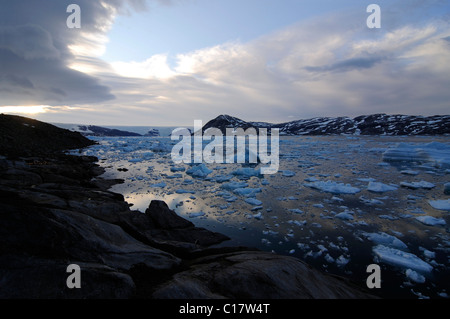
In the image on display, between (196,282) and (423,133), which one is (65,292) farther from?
(423,133)

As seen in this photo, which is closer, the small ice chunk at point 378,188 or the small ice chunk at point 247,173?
the small ice chunk at point 378,188

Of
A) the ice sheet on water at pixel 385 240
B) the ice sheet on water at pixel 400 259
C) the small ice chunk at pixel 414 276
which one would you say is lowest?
the small ice chunk at pixel 414 276

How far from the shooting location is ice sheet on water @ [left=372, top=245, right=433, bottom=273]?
5.36 meters

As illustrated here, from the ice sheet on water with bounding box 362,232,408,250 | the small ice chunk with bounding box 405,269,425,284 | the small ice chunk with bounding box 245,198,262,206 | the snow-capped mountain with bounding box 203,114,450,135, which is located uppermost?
the snow-capped mountain with bounding box 203,114,450,135

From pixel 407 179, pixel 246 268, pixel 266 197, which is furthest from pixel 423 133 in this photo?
pixel 246 268

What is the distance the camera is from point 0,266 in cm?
286

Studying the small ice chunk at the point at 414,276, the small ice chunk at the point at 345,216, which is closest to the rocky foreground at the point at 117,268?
the small ice chunk at the point at 414,276

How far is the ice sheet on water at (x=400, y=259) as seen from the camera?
17.6 ft

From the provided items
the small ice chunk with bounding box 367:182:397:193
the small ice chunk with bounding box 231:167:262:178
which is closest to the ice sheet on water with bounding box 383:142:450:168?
the small ice chunk with bounding box 367:182:397:193

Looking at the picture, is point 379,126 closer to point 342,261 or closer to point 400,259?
point 400,259

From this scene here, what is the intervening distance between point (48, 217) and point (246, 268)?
11.6 ft

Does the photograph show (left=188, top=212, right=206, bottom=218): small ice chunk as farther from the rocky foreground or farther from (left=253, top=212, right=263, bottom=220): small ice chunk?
the rocky foreground

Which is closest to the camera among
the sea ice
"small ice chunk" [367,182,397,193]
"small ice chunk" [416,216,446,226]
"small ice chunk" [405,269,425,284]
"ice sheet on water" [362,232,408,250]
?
"small ice chunk" [405,269,425,284]

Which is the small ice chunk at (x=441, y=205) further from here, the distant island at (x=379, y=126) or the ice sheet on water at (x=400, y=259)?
the distant island at (x=379, y=126)
